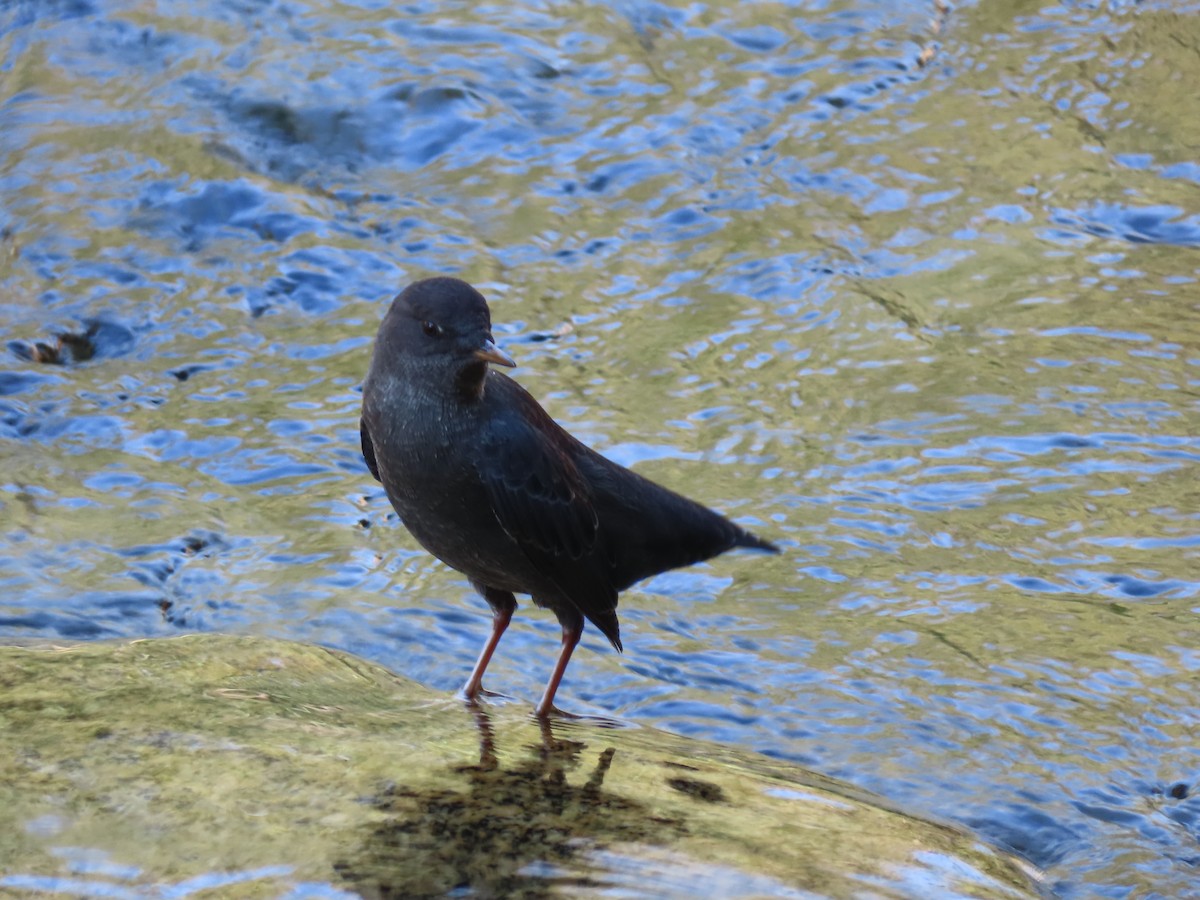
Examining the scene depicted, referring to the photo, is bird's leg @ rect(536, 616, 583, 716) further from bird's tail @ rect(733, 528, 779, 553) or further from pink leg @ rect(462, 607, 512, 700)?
bird's tail @ rect(733, 528, 779, 553)

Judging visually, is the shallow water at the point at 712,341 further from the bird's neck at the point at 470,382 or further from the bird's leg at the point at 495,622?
the bird's neck at the point at 470,382

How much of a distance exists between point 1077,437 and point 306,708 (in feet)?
11.4

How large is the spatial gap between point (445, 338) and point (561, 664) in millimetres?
1033

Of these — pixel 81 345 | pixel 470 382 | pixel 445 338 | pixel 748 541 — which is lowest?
pixel 81 345

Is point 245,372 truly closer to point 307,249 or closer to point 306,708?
point 307,249

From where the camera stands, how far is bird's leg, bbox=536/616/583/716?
4.25m

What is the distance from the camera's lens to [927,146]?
7922 mm

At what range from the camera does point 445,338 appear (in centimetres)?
392

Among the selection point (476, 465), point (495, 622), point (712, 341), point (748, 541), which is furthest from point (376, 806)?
point (712, 341)

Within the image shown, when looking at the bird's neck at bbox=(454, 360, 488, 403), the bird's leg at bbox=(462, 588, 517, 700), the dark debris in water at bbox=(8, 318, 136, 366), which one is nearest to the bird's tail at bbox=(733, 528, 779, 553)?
the bird's leg at bbox=(462, 588, 517, 700)

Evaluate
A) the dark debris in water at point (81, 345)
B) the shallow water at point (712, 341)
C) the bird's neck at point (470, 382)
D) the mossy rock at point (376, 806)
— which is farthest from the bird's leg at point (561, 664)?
the dark debris in water at point (81, 345)

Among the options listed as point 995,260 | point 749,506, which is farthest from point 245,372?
point 995,260

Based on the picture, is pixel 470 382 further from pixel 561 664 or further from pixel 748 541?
pixel 748 541

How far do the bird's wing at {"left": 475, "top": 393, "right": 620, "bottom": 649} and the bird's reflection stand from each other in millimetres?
627
